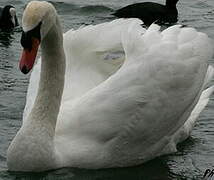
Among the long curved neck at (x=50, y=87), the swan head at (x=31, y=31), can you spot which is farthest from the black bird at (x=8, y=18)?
the swan head at (x=31, y=31)

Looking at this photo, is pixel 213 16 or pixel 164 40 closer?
pixel 164 40

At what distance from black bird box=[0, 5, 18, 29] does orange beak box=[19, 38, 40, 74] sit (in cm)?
838

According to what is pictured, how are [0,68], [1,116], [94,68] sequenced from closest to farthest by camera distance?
1. [94,68]
2. [1,116]
3. [0,68]

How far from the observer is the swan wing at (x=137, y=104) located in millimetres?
7445

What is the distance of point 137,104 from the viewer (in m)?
7.51

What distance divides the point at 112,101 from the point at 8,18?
8.28 meters

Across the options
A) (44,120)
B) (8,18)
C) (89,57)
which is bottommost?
(8,18)

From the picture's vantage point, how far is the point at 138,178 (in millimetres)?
7895

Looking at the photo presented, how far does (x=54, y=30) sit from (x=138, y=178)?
161cm

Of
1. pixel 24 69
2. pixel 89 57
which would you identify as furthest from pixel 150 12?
pixel 24 69

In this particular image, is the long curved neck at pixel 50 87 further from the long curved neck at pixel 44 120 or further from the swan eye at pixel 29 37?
the swan eye at pixel 29 37

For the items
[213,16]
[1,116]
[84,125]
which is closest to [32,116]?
[84,125]

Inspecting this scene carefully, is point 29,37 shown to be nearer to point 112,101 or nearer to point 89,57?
point 112,101

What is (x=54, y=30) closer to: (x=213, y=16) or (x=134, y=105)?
(x=134, y=105)
